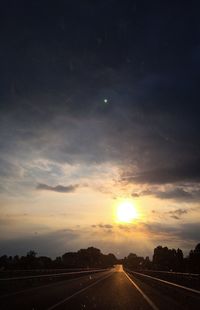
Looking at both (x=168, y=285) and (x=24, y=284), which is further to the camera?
(x=24, y=284)

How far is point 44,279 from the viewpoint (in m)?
50.4

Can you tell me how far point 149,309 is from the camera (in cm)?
2022

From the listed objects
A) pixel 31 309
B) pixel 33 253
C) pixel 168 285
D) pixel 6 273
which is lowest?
pixel 31 309

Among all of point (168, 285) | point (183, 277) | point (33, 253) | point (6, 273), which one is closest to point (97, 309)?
point (168, 285)

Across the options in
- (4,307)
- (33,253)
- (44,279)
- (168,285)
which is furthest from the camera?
(33,253)

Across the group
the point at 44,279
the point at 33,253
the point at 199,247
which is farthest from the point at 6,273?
the point at 199,247

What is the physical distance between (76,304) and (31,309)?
3.32 meters

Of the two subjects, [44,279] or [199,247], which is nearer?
[44,279]

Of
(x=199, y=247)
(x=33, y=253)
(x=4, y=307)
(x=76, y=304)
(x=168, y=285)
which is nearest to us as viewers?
(x=4, y=307)

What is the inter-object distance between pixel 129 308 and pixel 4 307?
4955 mm

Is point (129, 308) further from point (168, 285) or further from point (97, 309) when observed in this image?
point (168, 285)

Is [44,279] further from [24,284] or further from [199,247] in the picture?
[199,247]

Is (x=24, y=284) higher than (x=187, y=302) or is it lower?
higher

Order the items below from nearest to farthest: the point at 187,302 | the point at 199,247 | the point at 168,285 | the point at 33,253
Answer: the point at 187,302 → the point at 168,285 → the point at 33,253 → the point at 199,247
